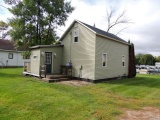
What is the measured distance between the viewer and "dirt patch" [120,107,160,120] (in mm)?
5711

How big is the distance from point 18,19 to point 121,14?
1972 cm

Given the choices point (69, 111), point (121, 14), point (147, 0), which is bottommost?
point (69, 111)

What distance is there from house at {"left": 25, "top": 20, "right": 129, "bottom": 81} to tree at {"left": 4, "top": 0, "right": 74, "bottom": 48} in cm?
499

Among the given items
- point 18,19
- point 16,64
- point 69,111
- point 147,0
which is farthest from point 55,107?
point 16,64

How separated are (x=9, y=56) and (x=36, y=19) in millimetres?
12610

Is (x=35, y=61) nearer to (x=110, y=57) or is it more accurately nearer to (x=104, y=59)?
(x=104, y=59)

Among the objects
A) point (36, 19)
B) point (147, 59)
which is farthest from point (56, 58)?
point (147, 59)

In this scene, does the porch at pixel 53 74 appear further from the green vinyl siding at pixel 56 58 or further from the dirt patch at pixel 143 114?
the dirt patch at pixel 143 114

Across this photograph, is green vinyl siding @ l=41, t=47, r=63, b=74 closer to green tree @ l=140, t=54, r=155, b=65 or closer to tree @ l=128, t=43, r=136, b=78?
tree @ l=128, t=43, r=136, b=78

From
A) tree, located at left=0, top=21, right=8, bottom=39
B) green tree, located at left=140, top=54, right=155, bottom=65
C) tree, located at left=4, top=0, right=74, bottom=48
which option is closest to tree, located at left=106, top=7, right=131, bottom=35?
tree, located at left=4, top=0, right=74, bottom=48

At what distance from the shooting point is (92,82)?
12.8 meters

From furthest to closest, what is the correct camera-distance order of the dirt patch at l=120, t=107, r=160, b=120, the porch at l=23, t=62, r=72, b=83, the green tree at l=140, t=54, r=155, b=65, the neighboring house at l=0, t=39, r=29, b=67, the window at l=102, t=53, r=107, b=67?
1. the green tree at l=140, t=54, r=155, b=65
2. the neighboring house at l=0, t=39, r=29, b=67
3. the window at l=102, t=53, r=107, b=67
4. the porch at l=23, t=62, r=72, b=83
5. the dirt patch at l=120, t=107, r=160, b=120

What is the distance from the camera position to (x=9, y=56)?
28984 millimetres

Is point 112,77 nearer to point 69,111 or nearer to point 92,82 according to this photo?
point 92,82
